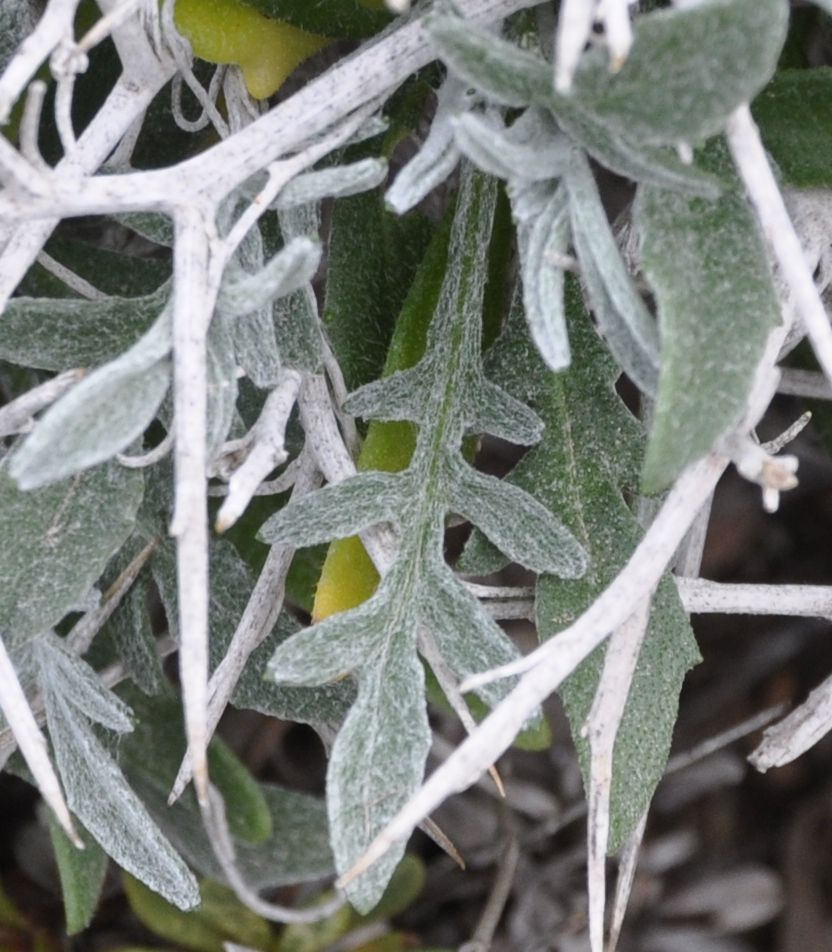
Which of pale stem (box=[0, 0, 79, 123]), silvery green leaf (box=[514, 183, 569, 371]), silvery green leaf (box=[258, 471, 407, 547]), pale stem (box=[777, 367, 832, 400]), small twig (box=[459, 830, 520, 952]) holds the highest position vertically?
pale stem (box=[0, 0, 79, 123])

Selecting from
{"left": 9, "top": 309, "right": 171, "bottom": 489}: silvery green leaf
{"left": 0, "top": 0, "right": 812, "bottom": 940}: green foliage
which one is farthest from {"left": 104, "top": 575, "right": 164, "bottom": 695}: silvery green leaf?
{"left": 9, "top": 309, "right": 171, "bottom": 489}: silvery green leaf

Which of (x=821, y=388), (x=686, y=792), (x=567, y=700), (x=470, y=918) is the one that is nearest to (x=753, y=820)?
(x=686, y=792)

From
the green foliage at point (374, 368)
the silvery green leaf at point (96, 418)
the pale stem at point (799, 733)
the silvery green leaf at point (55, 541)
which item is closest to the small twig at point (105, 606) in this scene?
the green foliage at point (374, 368)

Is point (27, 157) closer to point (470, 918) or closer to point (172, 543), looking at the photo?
point (172, 543)

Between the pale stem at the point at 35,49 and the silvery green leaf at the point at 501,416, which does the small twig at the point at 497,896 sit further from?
the pale stem at the point at 35,49

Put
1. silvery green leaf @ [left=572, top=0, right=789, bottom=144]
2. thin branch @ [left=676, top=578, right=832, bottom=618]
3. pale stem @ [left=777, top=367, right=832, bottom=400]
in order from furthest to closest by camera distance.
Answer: pale stem @ [left=777, top=367, right=832, bottom=400] → thin branch @ [left=676, top=578, right=832, bottom=618] → silvery green leaf @ [left=572, top=0, right=789, bottom=144]

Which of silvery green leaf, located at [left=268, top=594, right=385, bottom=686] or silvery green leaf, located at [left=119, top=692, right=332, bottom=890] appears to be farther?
silvery green leaf, located at [left=119, top=692, right=332, bottom=890]

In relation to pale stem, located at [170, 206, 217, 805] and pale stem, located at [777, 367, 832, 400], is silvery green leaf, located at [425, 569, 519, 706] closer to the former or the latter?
pale stem, located at [170, 206, 217, 805]
